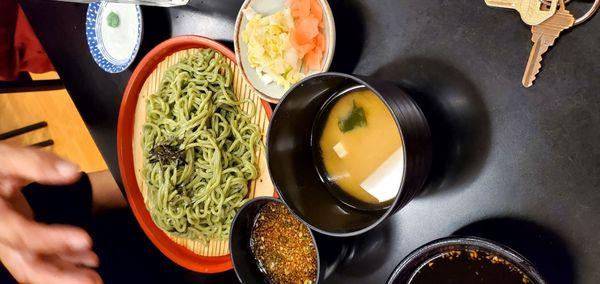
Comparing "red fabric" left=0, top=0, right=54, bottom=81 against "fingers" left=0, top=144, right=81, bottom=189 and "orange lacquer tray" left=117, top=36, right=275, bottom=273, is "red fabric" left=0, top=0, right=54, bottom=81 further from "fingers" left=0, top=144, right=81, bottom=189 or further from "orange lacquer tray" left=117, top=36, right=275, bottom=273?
"fingers" left=0, top=144, right=81, bottom=189

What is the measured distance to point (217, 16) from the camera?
90.3 inches

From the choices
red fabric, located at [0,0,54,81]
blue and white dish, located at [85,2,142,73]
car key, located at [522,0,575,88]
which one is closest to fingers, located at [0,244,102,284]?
blue and white dish, located at [85,2,142,73]

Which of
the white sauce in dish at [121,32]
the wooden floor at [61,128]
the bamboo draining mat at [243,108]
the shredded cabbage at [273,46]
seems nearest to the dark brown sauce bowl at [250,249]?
the bamboo draining mat at [243,108]

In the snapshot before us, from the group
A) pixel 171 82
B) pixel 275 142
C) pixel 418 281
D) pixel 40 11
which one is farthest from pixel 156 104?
pixel 418 281

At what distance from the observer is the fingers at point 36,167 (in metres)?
1.46

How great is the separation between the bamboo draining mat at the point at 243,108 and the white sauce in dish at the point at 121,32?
6.5 inches

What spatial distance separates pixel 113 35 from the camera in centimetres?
255

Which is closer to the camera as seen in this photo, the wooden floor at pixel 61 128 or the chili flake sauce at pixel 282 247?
the chili flake sauce at pixel 282 247

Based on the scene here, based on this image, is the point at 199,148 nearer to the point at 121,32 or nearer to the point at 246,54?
the point at 246,54

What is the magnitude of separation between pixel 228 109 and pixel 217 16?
40 cm

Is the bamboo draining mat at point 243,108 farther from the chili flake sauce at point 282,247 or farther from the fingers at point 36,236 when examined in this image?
the fingers at point 36,236

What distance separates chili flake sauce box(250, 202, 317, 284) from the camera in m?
2.02

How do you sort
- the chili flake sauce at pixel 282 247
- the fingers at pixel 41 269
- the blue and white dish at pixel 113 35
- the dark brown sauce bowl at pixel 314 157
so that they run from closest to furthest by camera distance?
1. the fingers at pixel 41 269
2. the dark brown sauce bowl at pixel 314 157
3. the chili flake sauce at pixel 282 247
4. the blue and white dish at pixel 113 35

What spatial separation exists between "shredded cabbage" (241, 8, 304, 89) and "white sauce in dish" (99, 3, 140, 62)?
67 centimetres
